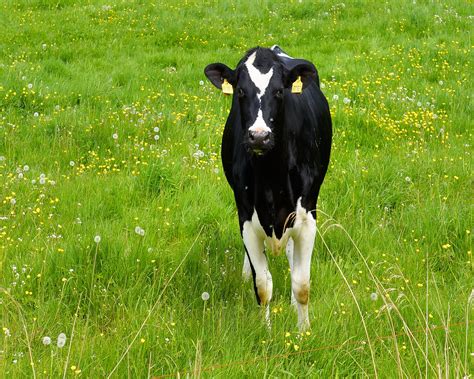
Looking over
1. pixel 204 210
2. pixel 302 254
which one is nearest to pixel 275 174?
pixel 302 254

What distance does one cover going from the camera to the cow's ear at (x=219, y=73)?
4750 millimetres

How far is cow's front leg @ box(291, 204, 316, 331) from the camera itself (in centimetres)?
467

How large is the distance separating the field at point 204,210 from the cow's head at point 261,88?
872 millimetres

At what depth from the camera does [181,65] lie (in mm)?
11461

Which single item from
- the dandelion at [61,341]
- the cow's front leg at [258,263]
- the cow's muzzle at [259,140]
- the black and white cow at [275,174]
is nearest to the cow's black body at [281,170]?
the black and white cow at [275,174]

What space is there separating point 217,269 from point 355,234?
1.33 m

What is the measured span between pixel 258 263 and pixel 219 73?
54.4 inches

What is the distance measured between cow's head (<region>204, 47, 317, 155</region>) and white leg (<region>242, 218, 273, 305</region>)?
29.2 inches

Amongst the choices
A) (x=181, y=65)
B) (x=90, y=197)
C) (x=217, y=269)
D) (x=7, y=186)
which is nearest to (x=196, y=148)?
(x=90, y=197)

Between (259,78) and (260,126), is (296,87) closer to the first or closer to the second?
(259,78)

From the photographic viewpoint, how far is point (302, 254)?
15.7 ft

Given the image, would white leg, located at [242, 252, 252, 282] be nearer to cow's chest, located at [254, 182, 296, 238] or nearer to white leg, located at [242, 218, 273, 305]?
white leg, located at [242, 218, 273, 305]

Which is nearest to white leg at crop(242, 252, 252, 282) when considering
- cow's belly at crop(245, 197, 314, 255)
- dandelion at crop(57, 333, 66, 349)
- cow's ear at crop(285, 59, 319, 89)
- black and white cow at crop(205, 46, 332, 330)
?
black and white cow at crop(205, 46, 332, 330)

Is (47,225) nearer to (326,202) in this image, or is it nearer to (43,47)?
(326,202)
